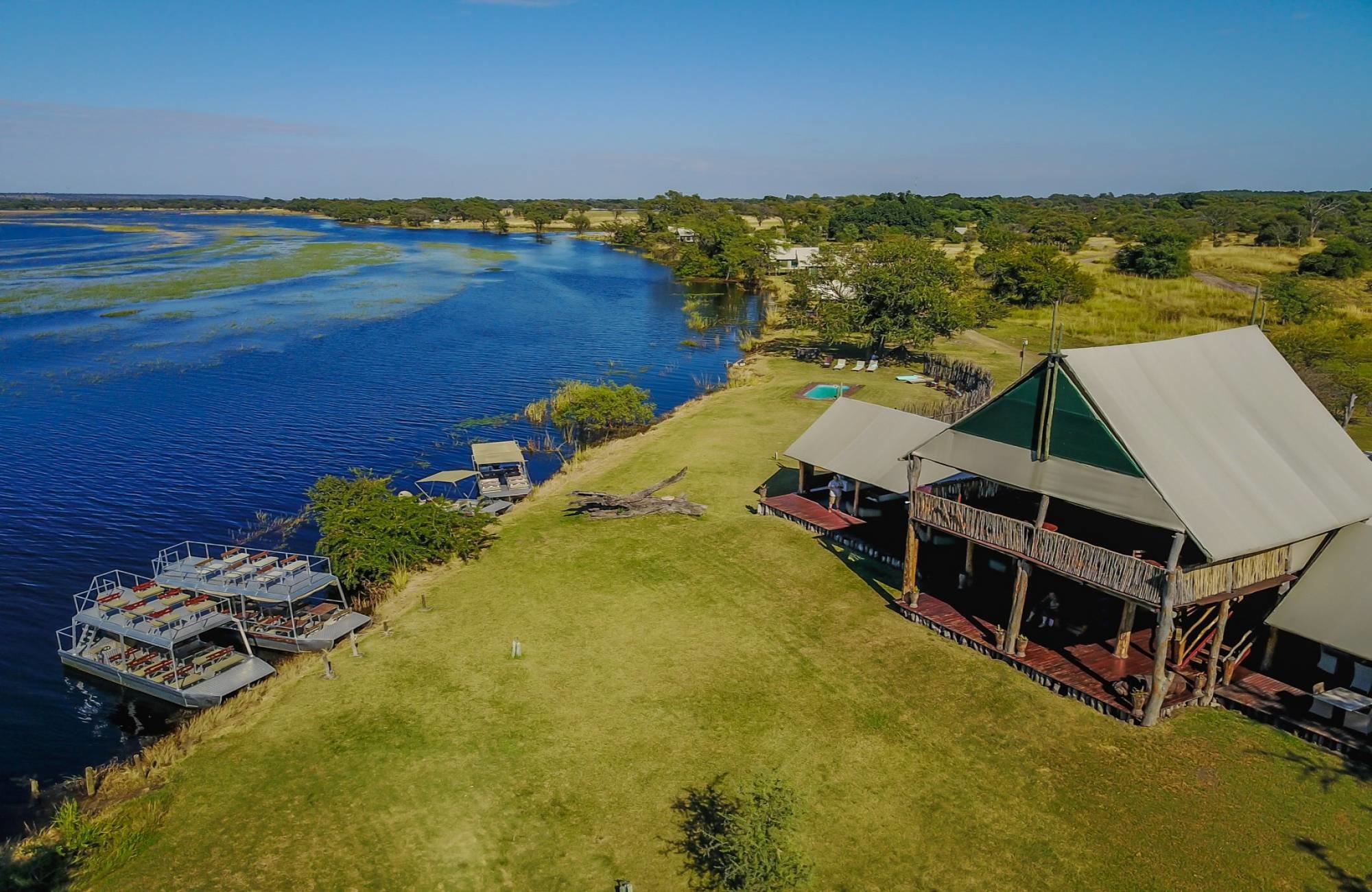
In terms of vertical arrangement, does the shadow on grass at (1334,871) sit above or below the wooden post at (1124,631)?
below

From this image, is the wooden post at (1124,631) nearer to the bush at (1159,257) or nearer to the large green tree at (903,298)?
the large green tree at (903,298)

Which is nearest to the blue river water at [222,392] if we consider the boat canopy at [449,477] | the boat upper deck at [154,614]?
the boat upper deck at [154,614]

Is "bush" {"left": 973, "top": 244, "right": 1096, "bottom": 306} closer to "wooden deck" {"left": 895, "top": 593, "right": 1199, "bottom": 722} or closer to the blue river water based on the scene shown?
the blue river water

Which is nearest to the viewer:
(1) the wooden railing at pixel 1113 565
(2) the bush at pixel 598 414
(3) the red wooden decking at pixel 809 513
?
(1) the wooden railing at pixel 1113 565

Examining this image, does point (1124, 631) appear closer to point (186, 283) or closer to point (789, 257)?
point (789, 257)

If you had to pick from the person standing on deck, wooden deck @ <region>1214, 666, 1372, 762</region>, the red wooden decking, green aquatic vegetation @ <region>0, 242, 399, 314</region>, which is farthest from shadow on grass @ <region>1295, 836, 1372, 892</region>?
green aquatic vegetation @ <region>0, 242, 399, 314</region>
